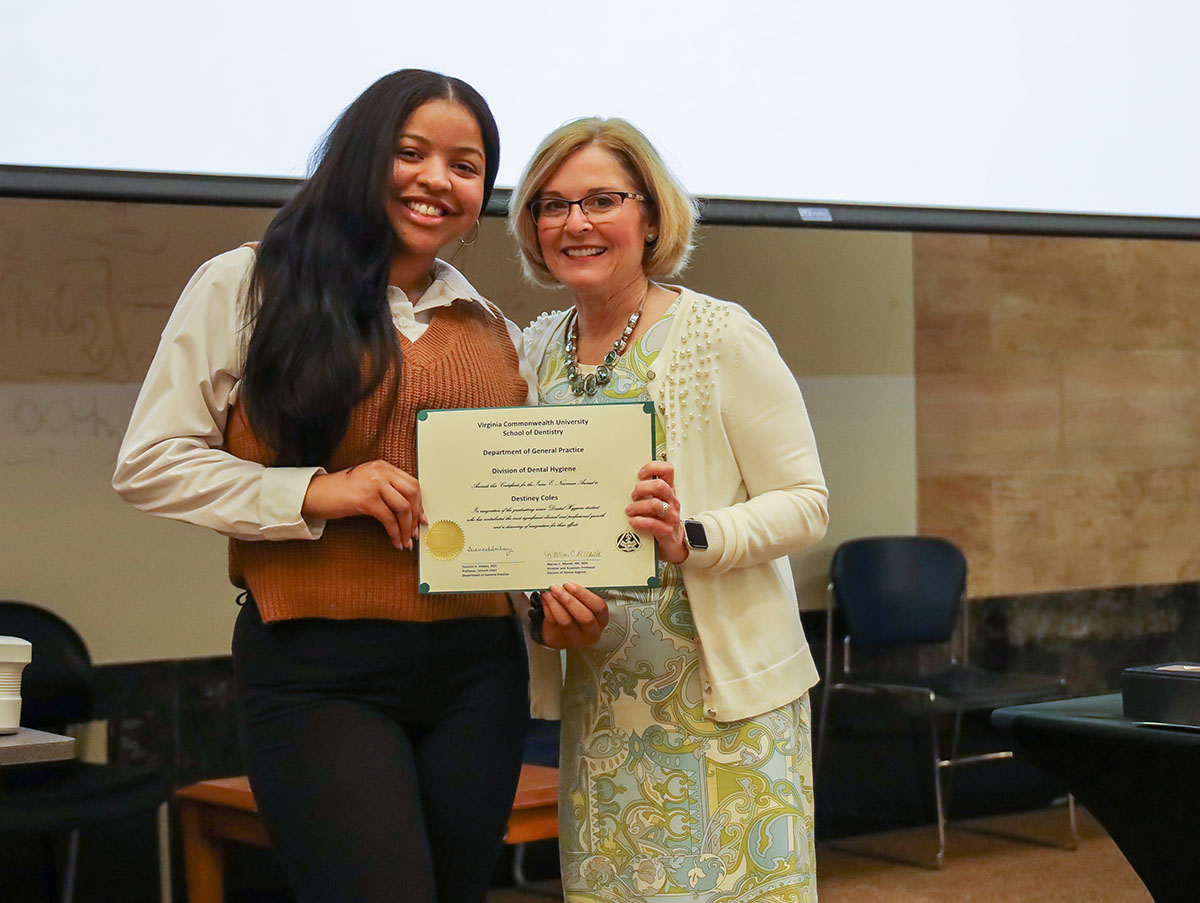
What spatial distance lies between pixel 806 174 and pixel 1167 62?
1.47 meters

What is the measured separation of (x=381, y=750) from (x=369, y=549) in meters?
0.25

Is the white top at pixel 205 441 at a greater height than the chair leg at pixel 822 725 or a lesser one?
greater

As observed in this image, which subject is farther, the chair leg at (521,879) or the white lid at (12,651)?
the chair leg at (521,879)

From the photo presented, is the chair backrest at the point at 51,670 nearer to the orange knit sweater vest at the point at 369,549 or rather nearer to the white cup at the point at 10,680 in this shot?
the white cup at the point at 10,680

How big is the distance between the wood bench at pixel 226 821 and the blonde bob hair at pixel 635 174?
163cm

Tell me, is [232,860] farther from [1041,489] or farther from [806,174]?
[1041,489]


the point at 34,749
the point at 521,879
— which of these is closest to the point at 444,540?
the point at 34,749

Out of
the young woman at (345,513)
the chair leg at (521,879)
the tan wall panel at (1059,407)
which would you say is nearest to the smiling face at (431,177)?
the young woman at (345,513)

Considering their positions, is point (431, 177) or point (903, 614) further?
point (903, 614)

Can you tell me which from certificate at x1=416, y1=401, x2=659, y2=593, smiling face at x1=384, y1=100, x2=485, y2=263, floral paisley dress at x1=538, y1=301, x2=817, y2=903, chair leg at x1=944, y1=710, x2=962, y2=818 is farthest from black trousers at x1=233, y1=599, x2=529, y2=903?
chair leg at x1=944, y1=710, x2=962, y2=818

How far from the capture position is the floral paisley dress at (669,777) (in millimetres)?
1978

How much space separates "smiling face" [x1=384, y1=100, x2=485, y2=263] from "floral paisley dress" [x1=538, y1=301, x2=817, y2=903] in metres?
0.37

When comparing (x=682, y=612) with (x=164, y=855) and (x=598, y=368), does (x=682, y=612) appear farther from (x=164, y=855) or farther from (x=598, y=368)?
(x=164, y=855)

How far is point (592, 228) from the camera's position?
206cm
